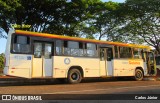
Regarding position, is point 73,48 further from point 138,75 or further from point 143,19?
point 143,19

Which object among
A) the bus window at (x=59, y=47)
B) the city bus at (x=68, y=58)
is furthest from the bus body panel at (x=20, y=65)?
the bus window at (x=59, y=47)

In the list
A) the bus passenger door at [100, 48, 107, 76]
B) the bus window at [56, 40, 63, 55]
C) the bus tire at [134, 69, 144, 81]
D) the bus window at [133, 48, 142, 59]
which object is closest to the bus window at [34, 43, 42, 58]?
the bus window at [56, 40, 63, 55]

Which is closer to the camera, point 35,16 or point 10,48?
point 10,48

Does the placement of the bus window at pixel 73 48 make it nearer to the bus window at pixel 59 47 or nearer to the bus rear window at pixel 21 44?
the bus window at pixel 59 47

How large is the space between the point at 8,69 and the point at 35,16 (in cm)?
1619

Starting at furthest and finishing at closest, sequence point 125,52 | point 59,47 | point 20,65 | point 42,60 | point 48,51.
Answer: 1. point 125,52
2. point 59,47
3. point 48,51
4. point 42,60
5. point 20,65

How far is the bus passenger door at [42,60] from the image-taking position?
57.6 feet

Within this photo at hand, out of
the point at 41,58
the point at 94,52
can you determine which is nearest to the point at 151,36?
the point at 94,52

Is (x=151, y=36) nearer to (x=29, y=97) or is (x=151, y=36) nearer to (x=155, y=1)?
(x=155, y=1)

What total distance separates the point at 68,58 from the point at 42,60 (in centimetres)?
190

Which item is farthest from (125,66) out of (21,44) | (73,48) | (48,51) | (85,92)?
(85,92)

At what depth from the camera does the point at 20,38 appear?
17.1 m

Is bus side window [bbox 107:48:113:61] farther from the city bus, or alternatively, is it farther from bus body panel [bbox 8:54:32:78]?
bus body panel [bbox 8:54:32:78]

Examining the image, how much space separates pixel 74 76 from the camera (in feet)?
64.1
